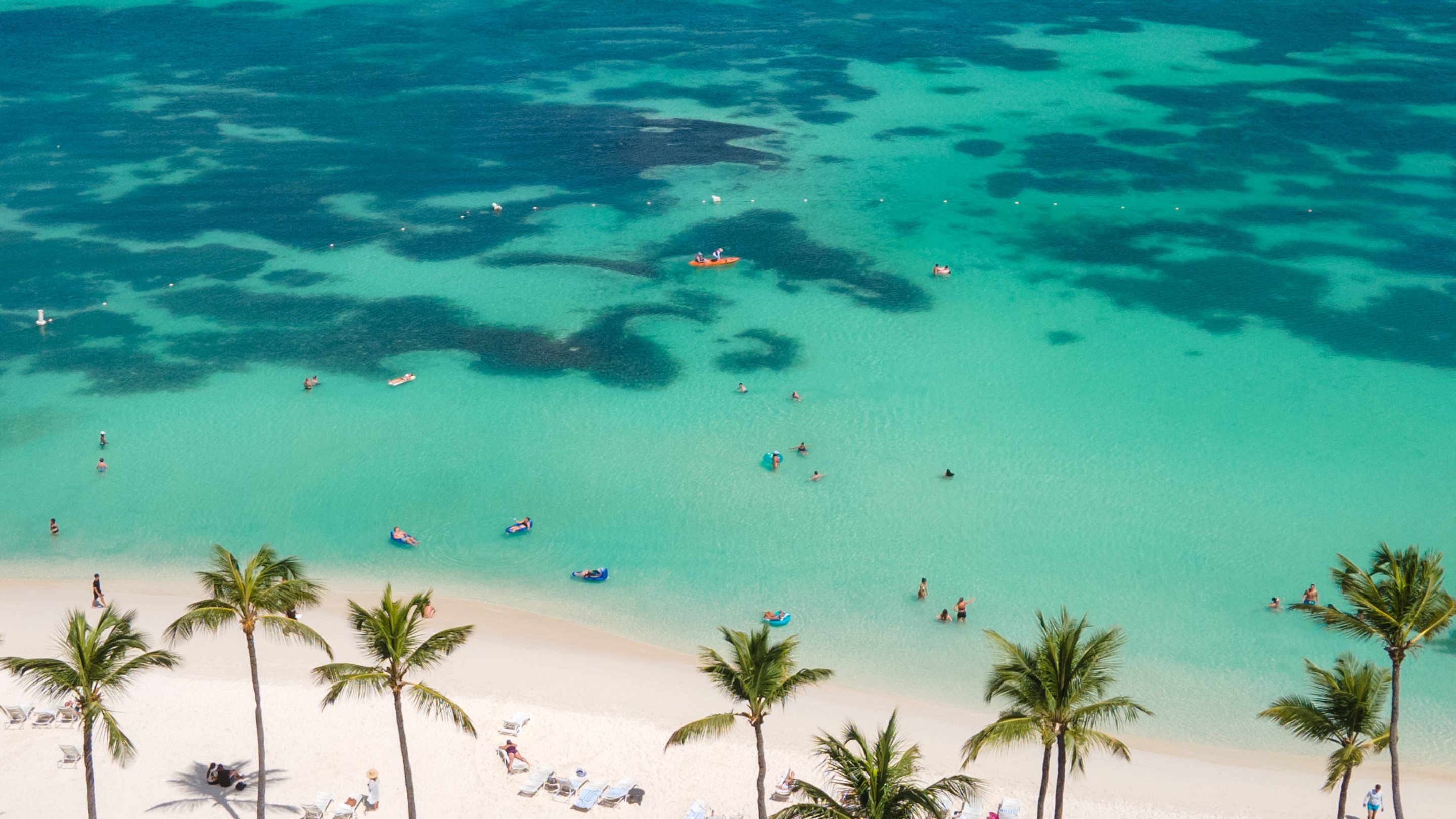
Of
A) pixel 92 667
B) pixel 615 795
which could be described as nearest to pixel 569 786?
pixel 615 795

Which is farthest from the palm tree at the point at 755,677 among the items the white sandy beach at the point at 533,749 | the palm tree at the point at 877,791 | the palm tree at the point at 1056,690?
the white sandy beach at the point at 533,749

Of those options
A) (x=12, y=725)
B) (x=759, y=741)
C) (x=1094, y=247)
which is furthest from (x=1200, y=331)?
(x=12, y=725)

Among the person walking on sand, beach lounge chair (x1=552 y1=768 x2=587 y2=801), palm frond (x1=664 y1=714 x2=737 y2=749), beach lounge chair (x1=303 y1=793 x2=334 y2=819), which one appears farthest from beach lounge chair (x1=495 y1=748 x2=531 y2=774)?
the person walking on sand

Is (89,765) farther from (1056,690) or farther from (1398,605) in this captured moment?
(1398,605)

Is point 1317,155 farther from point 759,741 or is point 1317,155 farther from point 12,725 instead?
point 12,725

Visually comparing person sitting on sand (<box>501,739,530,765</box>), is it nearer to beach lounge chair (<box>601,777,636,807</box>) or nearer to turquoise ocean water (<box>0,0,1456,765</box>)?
beach lounge chair (<box>601,777,636,807</box>)
